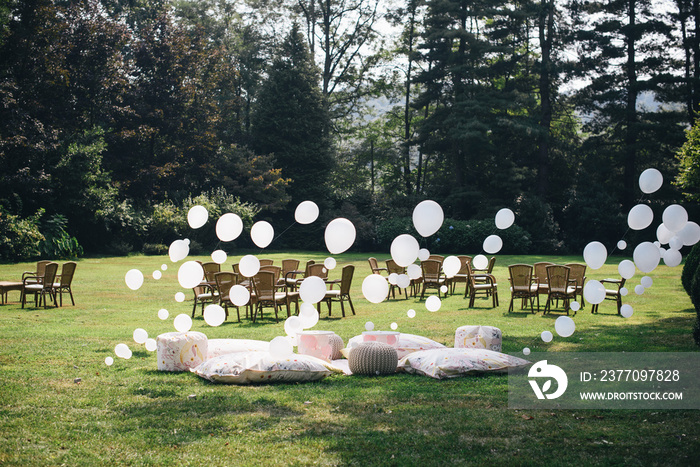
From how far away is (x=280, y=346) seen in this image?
5820 millimetres

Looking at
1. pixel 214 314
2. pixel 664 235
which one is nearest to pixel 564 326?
pixel 664 235

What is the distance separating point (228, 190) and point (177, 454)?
2920 centimetres

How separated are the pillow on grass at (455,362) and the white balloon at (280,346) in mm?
1447

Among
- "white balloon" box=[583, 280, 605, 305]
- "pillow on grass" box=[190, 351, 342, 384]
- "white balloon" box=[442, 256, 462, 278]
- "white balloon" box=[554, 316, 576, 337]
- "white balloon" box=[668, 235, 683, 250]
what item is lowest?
"pillow on grass" box=[190, 351, 342, 384]

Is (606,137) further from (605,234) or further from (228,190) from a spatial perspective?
(228,190)

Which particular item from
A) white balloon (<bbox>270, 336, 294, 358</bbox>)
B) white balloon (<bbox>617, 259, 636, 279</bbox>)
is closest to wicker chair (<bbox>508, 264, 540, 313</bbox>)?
white balloon (<bbox>617, 259, 636, 279</bbox>)

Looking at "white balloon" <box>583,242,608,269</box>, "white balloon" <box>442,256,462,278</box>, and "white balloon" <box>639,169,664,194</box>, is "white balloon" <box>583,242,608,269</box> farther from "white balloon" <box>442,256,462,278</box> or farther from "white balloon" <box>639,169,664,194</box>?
"white balloon" <box>442,256,462,278</box>

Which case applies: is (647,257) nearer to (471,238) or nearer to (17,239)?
(17,239)

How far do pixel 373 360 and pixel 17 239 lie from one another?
18861 millimetres

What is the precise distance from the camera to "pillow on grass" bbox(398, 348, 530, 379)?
6.21m

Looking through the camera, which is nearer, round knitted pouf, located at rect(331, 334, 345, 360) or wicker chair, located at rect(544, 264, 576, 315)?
round knitted pouf, located at rect(331, 334, 345, 360)

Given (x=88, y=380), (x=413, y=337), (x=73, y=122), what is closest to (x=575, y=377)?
(x=413, y=337)

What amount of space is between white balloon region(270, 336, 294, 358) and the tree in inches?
1144

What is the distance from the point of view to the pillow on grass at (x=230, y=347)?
6867mm
